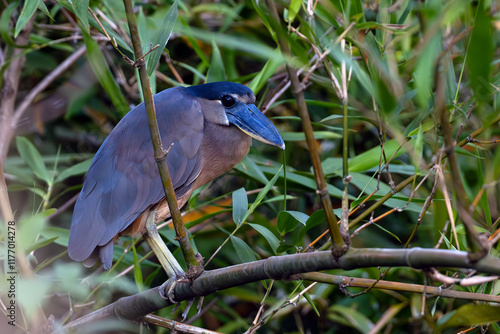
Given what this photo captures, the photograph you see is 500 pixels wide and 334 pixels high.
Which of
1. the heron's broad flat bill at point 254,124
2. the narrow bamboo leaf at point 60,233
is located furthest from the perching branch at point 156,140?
the narrow bamboo leaf at point 60,233

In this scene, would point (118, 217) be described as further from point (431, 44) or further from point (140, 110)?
point (431, 44)

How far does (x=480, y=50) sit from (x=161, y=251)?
1242mm

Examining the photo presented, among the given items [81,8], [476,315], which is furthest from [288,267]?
[81,8]

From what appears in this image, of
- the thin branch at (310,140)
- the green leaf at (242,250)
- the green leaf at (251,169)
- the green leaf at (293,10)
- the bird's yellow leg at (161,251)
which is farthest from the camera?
the green leaf at (251,169)

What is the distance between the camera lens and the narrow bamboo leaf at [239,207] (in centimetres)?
152

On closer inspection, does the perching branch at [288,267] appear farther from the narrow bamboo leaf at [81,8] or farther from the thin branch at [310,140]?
the narrow bamboo leaf at [81,8]

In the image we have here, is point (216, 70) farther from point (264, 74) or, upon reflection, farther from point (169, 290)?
point (169, 290)

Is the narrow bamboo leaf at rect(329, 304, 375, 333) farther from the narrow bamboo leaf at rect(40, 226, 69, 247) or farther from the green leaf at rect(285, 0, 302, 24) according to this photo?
the green leaf at rect(285, 0, 302, 24)

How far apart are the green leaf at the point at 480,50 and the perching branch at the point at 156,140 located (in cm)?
57

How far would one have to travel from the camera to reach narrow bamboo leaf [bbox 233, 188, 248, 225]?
152 cm

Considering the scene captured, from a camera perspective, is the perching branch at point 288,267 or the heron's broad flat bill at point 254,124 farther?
the heron's broad flat bill at point 254,124

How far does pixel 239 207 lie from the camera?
5.06 feet

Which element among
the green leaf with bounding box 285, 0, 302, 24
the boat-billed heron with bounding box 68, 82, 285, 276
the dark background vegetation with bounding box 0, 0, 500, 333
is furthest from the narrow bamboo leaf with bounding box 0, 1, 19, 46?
the green leaf with bounding box 285, 0, 302, 24

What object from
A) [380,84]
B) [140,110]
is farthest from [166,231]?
[380,84]
